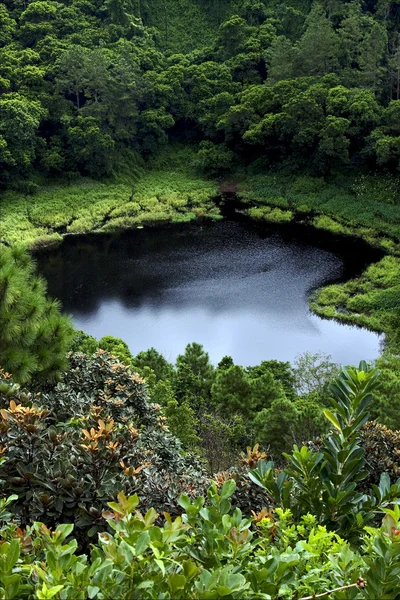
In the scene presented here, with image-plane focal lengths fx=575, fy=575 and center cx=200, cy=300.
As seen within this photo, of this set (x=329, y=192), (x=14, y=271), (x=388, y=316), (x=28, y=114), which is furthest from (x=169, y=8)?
(x=14, y=271)

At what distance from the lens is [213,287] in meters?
20.9

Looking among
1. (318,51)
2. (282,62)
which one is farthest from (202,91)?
(318,51)

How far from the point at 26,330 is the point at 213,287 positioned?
1399 centimetres

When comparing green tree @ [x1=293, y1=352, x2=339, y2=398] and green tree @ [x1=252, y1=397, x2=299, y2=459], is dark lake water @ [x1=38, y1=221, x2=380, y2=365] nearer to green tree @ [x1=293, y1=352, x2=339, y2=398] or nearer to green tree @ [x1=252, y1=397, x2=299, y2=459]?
green tree @ [x1=293, y1=352, x2=339, y2=398]

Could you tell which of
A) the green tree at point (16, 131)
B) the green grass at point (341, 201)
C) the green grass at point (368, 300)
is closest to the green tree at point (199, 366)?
the green grass at point (368, 300)

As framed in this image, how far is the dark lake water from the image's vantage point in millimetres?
17359

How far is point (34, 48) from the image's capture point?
1331 inches

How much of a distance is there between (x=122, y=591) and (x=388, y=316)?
17.0 meters

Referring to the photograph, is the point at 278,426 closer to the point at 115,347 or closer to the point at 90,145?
the point at 115,347

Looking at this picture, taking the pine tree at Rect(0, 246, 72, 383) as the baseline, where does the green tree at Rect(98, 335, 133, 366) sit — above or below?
below

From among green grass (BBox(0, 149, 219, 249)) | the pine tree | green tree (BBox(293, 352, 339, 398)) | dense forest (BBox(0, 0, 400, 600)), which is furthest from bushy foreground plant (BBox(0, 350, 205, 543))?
green grass (BBox(0, 149, 219, 249))

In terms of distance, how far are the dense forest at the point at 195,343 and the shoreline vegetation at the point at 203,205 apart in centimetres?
12

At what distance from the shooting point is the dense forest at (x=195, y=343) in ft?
7.73

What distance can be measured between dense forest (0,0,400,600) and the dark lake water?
40.3 inches
